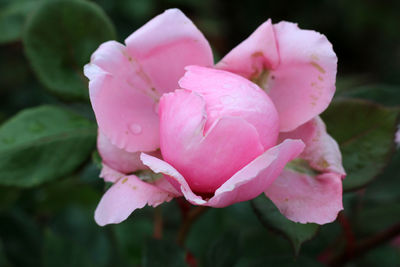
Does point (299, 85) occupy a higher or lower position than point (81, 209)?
higher

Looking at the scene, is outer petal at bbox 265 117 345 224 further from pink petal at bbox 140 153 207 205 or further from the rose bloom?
pink petal at bbox 140 153 207 205

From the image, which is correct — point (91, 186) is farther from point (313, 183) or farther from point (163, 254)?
point (313, 183)

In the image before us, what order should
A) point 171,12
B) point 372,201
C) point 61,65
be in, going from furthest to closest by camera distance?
point 372,201 → point 61,65 → point 171,12

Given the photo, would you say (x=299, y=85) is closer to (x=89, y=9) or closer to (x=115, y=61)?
(x=115, y=61)

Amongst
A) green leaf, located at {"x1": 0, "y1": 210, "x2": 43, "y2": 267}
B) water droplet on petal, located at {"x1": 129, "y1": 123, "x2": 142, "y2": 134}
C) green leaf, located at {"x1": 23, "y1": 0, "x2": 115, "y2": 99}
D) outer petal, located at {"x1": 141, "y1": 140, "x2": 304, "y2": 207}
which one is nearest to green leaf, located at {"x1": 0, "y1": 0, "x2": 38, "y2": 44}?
green leaf, located at {"x1": 23, "y1": 0, "x2": 115, "y2": 99}

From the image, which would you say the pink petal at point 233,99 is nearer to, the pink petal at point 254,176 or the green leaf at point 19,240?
the pink petal at point 254,176

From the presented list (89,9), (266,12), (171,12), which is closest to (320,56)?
(171,12)

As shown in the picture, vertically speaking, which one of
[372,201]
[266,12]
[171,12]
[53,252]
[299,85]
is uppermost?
[171,12]
